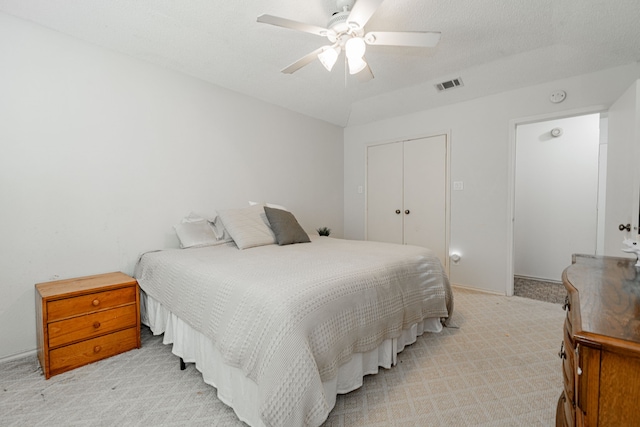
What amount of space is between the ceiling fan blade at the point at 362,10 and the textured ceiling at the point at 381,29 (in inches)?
14.8

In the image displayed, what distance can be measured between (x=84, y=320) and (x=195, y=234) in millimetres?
984

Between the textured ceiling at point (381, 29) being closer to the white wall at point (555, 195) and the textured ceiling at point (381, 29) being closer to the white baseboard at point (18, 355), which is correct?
the white wall at point (555, 195)

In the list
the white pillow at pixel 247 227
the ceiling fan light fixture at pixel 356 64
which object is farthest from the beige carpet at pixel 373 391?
the ceiling fan light fixture at pixel 356 64

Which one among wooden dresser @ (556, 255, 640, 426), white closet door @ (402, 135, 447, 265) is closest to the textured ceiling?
white closet door @ (402, 135, 447, 265)

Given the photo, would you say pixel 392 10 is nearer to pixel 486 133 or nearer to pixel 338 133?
pixel 486 133

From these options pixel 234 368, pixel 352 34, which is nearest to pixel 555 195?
pixel 352 34

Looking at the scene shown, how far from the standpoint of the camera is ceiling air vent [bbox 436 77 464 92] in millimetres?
3111

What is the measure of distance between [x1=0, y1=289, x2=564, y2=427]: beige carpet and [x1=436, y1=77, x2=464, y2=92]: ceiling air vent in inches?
102

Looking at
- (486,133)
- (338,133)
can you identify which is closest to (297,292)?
(486,133)

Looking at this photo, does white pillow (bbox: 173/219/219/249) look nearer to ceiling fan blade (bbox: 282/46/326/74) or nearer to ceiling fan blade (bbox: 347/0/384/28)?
ceiling fan blade (bbox: 282/46/326/74)

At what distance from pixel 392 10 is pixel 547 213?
3.53 metres

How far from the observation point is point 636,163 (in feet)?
6.16

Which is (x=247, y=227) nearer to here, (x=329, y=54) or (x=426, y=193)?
(x=329, y=54)

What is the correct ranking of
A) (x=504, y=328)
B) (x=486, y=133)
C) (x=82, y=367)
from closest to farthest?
(x=82, y=367), (x=504, y=328), (x=486, y=133)
